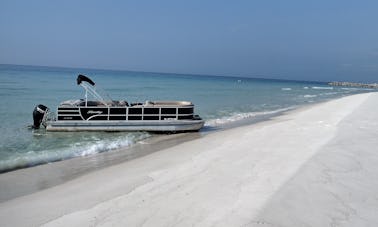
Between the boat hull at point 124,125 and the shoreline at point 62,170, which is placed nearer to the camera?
the shoreline at point 62,170

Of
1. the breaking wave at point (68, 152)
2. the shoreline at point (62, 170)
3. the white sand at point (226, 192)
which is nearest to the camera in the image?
the white sand at point (226, 192)

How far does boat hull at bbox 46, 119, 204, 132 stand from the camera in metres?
17.4

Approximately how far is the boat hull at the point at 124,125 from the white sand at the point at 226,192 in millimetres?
6604

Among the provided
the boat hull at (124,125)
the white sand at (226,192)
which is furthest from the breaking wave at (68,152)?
the white sand at (226,192)

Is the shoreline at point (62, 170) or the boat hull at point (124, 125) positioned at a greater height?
the boat hull at point (124, 125)

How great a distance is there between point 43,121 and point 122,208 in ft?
43.7

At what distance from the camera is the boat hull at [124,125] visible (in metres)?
17.4

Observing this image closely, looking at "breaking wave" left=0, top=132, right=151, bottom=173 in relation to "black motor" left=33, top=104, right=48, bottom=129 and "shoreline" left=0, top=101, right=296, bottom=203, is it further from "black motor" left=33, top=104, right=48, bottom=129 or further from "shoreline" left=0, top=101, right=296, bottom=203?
"black motor" left=33, top=104, right=48, bottom=129

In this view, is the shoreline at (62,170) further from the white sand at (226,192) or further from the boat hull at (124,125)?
the boat hull at (124,125)

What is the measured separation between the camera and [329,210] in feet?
19.1

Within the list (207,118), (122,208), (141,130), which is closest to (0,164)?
(122,208)

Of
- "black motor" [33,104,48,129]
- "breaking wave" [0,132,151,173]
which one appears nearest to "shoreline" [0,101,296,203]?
"breaking wave" [0,132,151,173]

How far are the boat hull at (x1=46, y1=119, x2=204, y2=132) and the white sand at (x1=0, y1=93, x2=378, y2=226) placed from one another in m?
6.60

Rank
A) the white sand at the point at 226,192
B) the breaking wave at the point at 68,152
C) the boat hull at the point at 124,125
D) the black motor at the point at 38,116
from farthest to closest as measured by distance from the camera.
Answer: the black motor at the point at 38,116 < the boat hull at the point at 124,125 < the breaking wave at the point at 68,152 < the white sand at the point at 226,192
